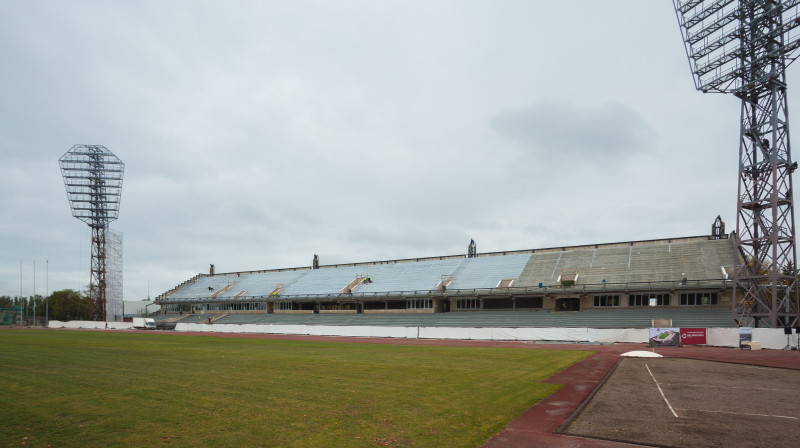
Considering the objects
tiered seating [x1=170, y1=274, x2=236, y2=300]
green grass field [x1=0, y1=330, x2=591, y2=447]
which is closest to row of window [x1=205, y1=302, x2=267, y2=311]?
tiered seating [x1=170, y1=274, x2=236, y2=300]

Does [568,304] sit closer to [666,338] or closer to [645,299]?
[645,299]

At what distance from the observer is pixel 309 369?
2017 cm

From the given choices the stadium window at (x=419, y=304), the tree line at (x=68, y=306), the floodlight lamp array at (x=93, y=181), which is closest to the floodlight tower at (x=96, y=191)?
the floodlight lamp array at (x=93, y=181)

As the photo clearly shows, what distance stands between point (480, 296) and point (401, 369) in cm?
4475

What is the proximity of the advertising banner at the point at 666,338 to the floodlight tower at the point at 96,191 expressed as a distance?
92066 millimetres

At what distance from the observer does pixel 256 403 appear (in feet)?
40.8

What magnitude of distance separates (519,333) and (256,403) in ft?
128

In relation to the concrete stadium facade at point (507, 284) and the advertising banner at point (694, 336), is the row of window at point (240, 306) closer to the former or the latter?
the concrete stadium facade at point (507, 284)

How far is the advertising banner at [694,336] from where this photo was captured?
38.2m

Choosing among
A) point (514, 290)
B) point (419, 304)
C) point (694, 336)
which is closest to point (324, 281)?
point (419, 304)

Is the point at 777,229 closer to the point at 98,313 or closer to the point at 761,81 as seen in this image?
the point at 761,81

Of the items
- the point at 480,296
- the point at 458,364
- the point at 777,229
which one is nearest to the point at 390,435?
the point at 458,364

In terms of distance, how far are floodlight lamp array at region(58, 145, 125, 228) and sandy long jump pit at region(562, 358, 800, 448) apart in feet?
311

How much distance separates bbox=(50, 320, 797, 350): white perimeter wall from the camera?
36250mm
